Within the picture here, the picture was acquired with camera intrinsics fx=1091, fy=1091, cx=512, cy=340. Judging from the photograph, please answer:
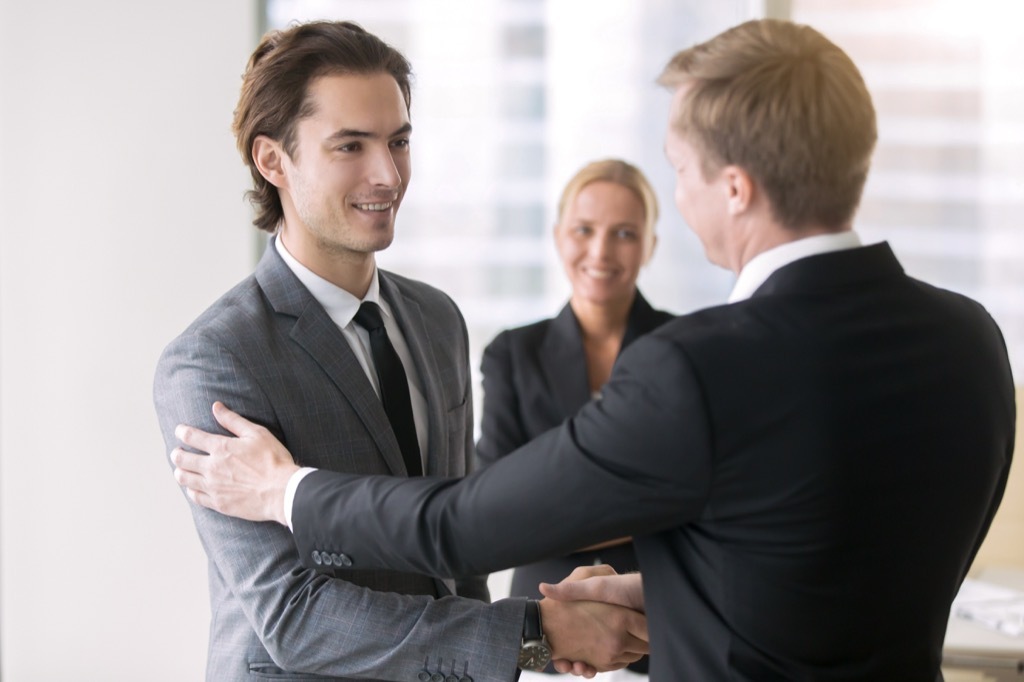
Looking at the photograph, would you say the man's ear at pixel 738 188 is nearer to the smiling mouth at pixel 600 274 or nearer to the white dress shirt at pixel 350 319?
the white dress shirt at pixel 350 319

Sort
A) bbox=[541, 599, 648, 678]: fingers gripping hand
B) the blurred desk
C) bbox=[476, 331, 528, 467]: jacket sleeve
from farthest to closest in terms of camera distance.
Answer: bbox=[476, 331, 528, 467]: jacket sleeve < the blurred desk < bbox=[541, 599, 648, 678]: fingers gripping hand

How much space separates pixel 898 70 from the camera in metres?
4.50

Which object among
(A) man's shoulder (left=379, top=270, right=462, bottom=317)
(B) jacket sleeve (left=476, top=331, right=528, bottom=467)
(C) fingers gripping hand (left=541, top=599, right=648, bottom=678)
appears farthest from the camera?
(B) jacket sleeve (left=476, top=331, right=528, bottom=467)

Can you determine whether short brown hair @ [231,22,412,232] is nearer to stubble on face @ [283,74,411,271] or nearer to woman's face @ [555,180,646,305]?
stubble on face @ [283,74,411,271]

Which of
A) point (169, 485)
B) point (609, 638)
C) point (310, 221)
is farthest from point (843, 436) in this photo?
point (169, 485)

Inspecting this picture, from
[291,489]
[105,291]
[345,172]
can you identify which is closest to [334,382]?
[291,489]

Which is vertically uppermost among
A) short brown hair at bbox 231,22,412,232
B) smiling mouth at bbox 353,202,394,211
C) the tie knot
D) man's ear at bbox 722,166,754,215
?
short brown hair at bbox 231,22,412,232

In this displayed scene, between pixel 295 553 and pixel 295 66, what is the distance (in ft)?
2.91

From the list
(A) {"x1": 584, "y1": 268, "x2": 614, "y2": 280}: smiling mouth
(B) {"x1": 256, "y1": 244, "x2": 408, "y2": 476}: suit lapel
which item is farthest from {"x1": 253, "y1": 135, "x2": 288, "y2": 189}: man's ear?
(A) {"x1": 584, "y1": 268, "x2": 614, "y2": 280}: smiling mouth

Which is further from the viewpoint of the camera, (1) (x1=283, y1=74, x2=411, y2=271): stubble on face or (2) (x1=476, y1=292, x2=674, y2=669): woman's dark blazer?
(2) (x1=476, y1=292, x2=674, y2=669): woman's dark blazer

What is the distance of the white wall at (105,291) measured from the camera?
4.11 m

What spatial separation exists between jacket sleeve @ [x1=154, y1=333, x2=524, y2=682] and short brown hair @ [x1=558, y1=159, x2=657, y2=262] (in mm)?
2065

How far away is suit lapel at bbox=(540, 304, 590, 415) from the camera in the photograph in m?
3.36

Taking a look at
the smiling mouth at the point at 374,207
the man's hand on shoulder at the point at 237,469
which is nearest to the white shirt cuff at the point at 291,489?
the man's hand on shoulder at the point at 237,469
